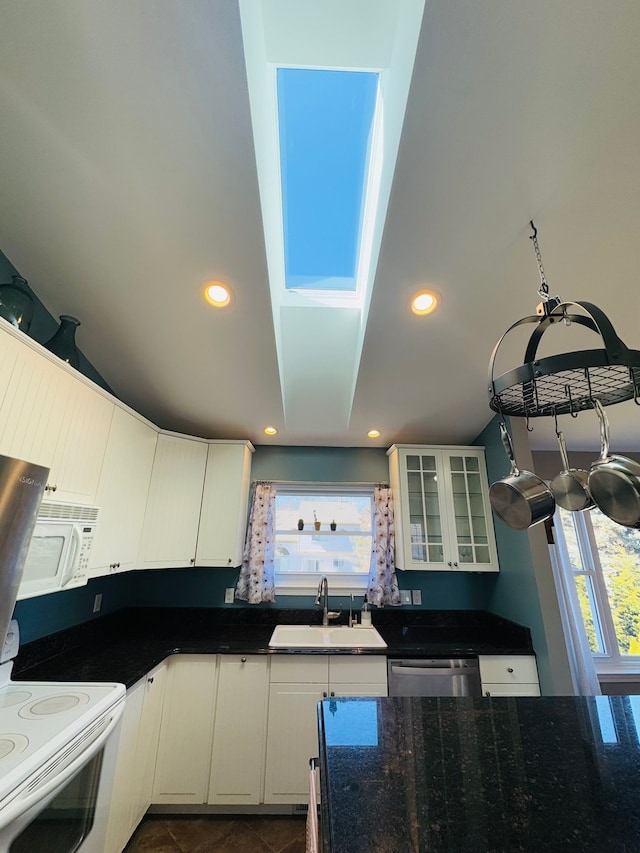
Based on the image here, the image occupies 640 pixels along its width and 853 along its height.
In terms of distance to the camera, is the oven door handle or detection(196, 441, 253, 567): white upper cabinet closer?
the oven door handle

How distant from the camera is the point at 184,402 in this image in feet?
8.52

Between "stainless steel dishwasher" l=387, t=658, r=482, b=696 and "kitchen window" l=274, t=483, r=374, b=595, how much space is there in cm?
76

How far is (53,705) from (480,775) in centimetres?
154

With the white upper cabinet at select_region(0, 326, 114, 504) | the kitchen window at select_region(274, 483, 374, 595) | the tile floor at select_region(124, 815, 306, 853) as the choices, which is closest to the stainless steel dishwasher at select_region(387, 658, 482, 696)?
the kitchen window at select_region(274, 483, 374, 595)

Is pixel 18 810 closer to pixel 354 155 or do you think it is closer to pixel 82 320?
pixel 82 320

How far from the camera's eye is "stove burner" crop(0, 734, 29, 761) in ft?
3.44

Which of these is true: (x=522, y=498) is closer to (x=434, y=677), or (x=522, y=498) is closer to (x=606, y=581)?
(x=434, y=677)

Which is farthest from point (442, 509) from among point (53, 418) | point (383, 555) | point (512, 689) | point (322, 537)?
point (53, 418)

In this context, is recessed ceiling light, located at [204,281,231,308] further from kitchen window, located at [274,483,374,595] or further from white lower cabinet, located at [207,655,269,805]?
white lower cabinet, located at [207,655,269,805]

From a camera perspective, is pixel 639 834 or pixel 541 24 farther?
pixel 541 24

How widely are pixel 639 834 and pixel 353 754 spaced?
595mm

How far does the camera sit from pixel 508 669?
7.18ft

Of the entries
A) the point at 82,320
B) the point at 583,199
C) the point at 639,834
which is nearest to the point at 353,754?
the point at 639,834

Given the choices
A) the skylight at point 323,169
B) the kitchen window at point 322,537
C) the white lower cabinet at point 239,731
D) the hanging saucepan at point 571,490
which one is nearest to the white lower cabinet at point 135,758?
the white lower cabinet at point 239,731
